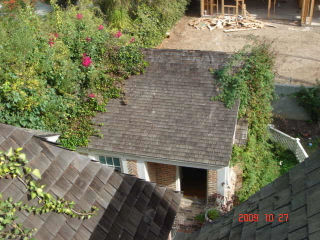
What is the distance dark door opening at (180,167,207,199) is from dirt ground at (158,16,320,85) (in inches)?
300

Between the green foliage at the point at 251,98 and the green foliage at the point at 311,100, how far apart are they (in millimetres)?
3790

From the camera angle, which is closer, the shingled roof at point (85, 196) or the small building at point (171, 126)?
the shingled roof at point (85, 196)

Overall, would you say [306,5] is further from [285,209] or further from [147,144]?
[285,209]

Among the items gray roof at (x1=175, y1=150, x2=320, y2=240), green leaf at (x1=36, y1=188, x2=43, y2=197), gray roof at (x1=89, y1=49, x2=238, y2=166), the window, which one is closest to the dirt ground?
A: gray roof at (x1=89, y1=49, x2=238, y2=166)

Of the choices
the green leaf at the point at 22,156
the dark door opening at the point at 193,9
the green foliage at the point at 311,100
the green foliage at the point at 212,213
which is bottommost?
the green foliage at the point at 212,213

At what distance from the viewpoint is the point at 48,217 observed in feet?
12.9

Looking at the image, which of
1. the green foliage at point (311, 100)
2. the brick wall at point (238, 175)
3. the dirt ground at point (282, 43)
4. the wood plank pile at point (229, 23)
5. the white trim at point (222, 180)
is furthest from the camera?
the wood plank pile at point (229, 23)

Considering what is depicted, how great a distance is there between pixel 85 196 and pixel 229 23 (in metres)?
21.6

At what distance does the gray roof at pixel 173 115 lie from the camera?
31.2ft

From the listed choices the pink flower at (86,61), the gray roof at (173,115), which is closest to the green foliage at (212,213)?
the gray roof at (173,115)

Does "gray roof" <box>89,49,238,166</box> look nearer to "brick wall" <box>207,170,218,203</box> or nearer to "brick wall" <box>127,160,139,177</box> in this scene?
"brick wall" <box>127,160,139,177</box>

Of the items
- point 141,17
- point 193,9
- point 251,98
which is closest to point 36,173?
point 251,98

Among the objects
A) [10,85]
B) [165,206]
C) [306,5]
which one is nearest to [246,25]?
[306,5]

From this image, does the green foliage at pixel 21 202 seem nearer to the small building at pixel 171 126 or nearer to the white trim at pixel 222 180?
the small building at pixel 171 126
